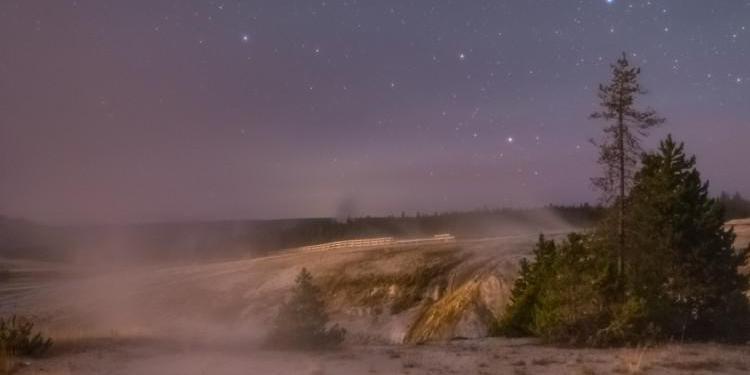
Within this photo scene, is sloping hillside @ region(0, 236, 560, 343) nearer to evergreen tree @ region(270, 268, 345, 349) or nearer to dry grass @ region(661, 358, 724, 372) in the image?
evergreen tree @ region(270, 268, 345, 349)

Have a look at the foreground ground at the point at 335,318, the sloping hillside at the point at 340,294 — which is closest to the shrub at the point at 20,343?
the foreground ground at the point at 335,318

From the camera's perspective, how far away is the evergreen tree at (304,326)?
18.2m

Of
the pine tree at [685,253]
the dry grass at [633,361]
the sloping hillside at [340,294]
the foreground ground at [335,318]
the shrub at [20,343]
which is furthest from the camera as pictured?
the sloping hillside at [340,294]

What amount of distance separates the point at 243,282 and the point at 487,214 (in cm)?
8994

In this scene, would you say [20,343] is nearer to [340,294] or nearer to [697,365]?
[697,365]

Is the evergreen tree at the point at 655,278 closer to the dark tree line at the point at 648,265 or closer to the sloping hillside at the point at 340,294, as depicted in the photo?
the dark tree line at the point at 648,265

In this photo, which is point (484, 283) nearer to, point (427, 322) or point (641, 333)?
point (427, 322)

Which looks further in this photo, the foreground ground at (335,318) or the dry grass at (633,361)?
the foreground ground at (335,318)

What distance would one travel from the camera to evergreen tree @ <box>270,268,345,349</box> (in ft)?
59.7

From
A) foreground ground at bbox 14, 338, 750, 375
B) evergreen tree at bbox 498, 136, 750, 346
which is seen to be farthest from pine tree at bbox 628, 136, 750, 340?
foreground ground at bbox 14, 338, 750, 375

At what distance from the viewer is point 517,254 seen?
127 ft

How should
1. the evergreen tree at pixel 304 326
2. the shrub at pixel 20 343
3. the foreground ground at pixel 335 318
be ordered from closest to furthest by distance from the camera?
the foreground ground at pixel 335 318
the shrub at pixel 20 343
the evergreen tree at pixel 304 326

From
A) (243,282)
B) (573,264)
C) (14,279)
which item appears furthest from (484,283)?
(14,279)

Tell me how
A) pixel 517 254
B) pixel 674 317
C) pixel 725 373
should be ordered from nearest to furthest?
pixel 725 373 → pixel 674 317 → pixel 517 254
